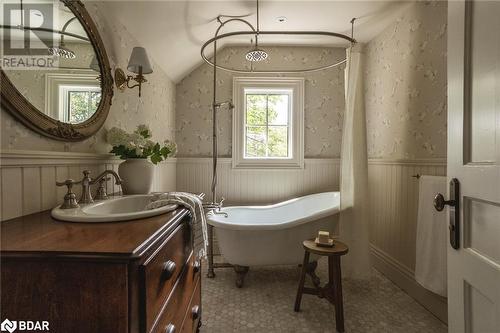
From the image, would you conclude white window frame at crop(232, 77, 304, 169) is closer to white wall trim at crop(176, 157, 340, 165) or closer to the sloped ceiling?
white wall trim at crop(176, 157, 340, 165)

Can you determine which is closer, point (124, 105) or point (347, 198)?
point (124, 105)

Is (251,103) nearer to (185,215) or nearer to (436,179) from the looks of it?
(436,179)

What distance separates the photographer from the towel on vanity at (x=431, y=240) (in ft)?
5.21

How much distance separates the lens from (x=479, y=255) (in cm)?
75

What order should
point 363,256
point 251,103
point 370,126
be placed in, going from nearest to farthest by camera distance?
1. point 363,256
2. point 370,126
3. point 251,103

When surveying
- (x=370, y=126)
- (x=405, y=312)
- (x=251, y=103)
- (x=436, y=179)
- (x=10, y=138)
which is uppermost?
(x=251, y=103)

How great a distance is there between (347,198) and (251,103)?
168cm

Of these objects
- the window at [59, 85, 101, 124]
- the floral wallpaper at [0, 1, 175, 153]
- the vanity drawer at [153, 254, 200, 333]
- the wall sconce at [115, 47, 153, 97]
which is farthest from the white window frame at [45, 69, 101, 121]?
the vanity drawer at [153, 254, 200, 333]

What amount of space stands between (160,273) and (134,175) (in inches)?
33.0

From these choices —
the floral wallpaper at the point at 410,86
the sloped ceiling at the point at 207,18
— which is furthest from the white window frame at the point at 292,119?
the floral wallpaper at the point at 410,86

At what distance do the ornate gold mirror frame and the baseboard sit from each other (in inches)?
94.2

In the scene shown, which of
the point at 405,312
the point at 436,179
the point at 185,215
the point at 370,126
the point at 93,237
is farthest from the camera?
the point at 370,126

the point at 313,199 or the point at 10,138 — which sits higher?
the point at 10,138

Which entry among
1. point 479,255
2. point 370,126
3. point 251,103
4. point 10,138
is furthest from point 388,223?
point 10,138
